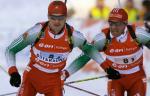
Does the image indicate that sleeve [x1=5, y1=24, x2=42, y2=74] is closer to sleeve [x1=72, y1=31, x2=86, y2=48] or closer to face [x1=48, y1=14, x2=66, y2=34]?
face [x1=48, y1=14, x2=66, y2=34]

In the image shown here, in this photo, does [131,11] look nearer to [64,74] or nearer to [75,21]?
[75,21]

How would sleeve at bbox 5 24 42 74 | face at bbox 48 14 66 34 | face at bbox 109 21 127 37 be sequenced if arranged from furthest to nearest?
face at bbox 109 21 127 37
sleeve at bbox 5 24 42 74
face at bbox 48 14 66 34

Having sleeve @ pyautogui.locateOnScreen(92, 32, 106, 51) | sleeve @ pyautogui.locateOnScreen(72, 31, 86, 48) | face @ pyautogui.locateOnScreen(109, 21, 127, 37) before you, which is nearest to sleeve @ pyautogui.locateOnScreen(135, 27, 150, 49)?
face @ pyautogui.locateOnScreen(109, 21, 127, 37)

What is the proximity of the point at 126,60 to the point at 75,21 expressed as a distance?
3665mm

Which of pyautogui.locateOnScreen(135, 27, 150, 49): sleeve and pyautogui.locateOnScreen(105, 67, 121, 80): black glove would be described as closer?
pyautogui.locateOnScreen(105, 67, 121, 80): black glove

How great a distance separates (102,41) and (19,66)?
3996mm

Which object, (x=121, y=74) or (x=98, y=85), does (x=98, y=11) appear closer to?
(x=98, y=85)

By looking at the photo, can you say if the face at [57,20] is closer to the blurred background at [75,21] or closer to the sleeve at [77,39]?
the sleeve at [77,39]

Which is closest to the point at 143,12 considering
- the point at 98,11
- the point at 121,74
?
the point at 98,11

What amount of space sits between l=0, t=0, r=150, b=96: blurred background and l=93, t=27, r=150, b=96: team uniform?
97.6 inches

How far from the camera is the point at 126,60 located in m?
9.62

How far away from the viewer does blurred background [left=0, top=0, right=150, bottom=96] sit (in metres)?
12.8

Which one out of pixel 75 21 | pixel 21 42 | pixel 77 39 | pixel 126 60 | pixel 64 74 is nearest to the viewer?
pixel 21 42

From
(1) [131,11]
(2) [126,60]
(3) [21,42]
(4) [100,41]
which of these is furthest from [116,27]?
(1) [131,11]
